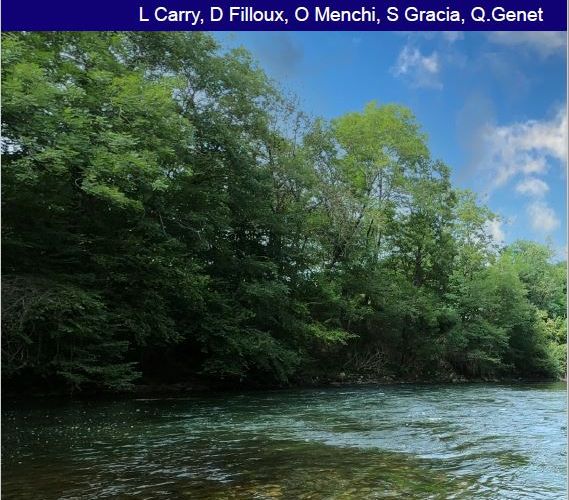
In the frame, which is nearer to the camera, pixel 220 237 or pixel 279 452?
pixel 279 452

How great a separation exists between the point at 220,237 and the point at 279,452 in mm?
12603

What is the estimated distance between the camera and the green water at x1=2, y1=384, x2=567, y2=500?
16.8ft

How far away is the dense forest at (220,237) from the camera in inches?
432

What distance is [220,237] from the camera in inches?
744

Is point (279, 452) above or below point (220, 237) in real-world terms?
below

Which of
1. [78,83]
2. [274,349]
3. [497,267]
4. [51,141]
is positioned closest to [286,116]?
[274,349]

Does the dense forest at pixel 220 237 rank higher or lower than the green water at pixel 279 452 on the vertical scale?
higher

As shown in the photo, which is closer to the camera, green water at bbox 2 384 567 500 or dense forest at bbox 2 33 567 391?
green water at bbox 2 384 567 500

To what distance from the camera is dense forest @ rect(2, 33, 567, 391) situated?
11.0 metres

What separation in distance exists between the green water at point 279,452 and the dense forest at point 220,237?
9.20 ft

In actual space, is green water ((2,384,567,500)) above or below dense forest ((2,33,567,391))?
below

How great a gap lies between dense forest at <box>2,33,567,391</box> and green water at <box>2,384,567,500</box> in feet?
9.20

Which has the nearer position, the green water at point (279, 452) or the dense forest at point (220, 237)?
the green water at point (279, 452)

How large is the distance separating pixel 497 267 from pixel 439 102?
1063 inches
